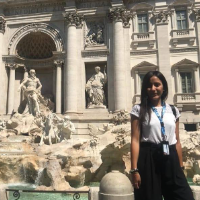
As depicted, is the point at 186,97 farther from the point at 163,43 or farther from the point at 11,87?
the point at 11,87

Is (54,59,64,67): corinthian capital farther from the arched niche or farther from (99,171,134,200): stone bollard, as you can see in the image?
(99,171,134,200): stone bollard

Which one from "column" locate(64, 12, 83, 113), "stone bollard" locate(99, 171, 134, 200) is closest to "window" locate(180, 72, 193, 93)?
"column" locate(64, 12, 83, 113)

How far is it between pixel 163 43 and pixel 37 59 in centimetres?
1189

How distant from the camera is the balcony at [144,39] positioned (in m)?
20.9

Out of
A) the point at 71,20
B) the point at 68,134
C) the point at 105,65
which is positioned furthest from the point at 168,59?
the point at 68,134

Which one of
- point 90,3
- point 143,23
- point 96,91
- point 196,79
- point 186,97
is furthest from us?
point 90,3

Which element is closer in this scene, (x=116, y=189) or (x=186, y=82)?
(x=116, y=189)

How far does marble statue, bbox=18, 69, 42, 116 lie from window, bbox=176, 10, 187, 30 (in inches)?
523

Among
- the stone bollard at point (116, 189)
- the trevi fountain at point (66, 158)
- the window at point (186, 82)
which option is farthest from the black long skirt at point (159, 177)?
the window at point (186, 82)

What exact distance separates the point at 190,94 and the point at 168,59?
3.42 metres

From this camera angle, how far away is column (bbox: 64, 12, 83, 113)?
2011cm

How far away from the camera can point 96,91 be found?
67.0 ft

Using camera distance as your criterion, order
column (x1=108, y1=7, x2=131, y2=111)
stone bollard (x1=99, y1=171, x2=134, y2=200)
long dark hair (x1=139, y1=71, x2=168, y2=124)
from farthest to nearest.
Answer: column (x1=108, y1=7, x2=131, y2=111) < stone bollard (x1=99, y1=171, x2=134, y2=200) < long dark hair (x1=139, y1=71, x2=168, y2=124)

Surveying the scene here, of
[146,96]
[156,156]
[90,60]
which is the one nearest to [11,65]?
[90,60]
